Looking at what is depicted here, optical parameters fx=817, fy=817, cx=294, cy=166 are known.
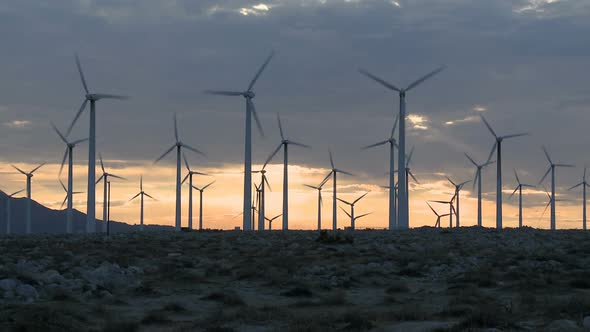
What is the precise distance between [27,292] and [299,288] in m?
10.3

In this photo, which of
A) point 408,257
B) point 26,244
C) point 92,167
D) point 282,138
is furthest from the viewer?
point 282,138

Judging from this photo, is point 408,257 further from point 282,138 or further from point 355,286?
point 282,138

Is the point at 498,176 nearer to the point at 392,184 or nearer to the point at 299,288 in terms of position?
the point at 392,184

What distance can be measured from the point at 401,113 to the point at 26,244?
191 feet

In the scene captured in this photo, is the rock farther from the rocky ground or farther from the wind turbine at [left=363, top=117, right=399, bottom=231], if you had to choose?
the wind turbine at [left=363, top=117, right=399, bottom=231]

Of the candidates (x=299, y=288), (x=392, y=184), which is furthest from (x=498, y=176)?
(x=299, y=288)

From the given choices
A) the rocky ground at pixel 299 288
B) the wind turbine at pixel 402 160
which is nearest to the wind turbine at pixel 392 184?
the wind turbine at pixel 402 160

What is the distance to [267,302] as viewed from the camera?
3067 cm

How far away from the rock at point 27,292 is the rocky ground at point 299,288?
0.21 ft

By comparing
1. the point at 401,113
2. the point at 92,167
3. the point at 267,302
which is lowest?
the point at 267,302

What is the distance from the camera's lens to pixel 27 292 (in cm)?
2984

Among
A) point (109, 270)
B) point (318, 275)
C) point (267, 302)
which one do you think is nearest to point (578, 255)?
point (318, 275)

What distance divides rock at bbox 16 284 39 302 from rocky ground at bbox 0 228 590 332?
0.21 feet

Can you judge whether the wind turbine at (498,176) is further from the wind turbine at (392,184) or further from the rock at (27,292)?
the rock at (27,292)
